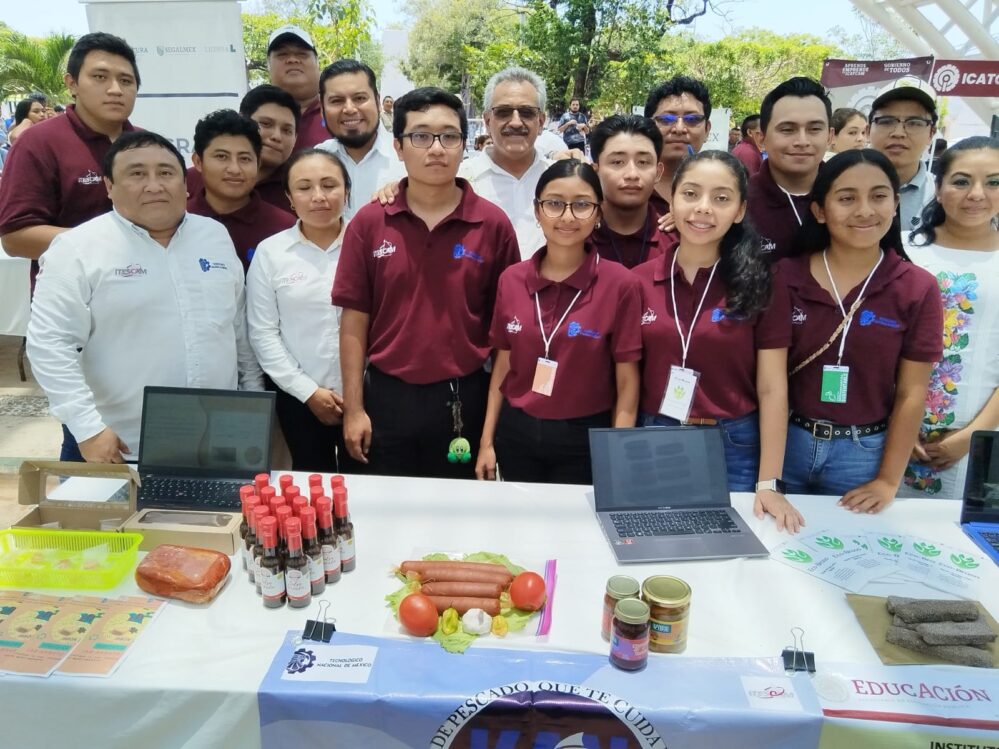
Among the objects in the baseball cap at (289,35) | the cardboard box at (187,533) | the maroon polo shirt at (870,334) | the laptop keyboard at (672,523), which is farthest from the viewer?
the baseball cap at (289,35)

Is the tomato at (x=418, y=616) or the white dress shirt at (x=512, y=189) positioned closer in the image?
the tomato at (x=418, y=616)

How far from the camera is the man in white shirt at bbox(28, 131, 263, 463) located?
6.70ft

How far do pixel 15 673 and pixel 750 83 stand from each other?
2655cm

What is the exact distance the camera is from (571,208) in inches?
82.7

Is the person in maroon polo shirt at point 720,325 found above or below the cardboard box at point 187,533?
above

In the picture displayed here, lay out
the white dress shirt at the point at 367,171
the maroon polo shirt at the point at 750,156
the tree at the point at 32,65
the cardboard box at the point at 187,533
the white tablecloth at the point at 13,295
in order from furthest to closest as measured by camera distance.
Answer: the tree at the point at 32,65 → the white tablecloth at the point at 13,295 → the maroon polo shirt at the point at 750,156 → the white dress shirt at the point at 367,171 → the cardboard box at the point at 187,533

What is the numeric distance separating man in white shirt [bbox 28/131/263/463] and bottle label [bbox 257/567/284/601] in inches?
34.5

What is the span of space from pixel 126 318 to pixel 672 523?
5.92ft

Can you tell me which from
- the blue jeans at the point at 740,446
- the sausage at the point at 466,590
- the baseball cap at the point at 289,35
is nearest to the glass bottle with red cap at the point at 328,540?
the sausage at the point at 466,590

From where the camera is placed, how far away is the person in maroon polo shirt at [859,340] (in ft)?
6.62

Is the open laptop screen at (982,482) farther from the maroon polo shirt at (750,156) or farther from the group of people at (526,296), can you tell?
the maroon polo shirt at (750,156)

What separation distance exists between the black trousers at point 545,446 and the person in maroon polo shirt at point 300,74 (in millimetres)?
2179

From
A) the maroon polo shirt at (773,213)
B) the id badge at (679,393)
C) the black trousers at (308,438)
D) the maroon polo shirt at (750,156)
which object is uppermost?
the maroon polo shirt at (750,156)

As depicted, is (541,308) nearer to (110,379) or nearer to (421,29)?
(110,379)
